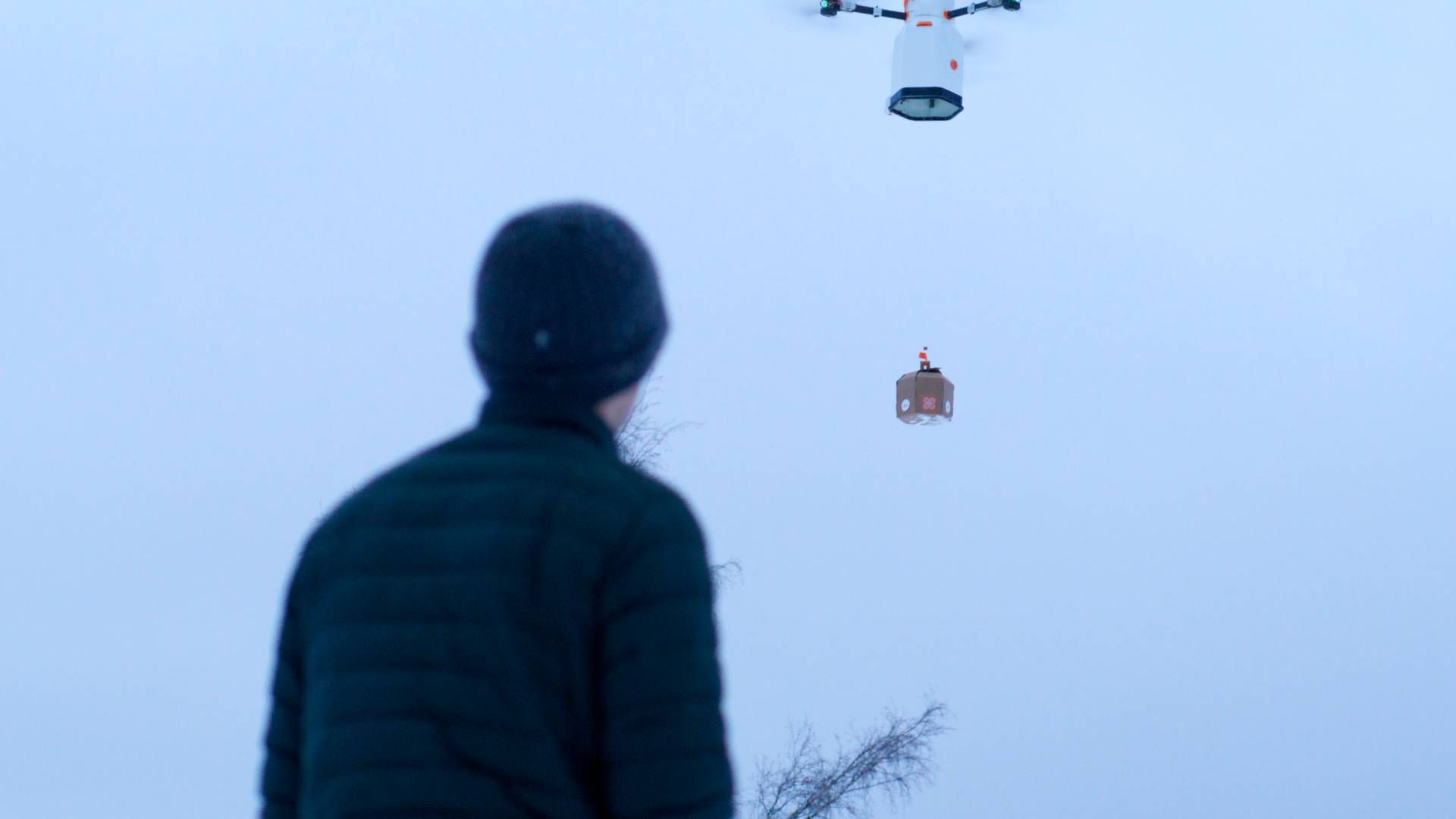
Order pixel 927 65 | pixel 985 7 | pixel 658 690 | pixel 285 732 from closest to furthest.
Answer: pixel 658 690, pixel 285 732, pixel 927 65, pixel 985 7

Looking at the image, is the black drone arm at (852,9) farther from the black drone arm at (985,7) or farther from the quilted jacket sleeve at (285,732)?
the quilted jacket sleeve at (285,732)

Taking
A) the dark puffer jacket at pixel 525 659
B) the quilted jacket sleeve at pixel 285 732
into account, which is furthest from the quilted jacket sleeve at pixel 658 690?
the quilted jacket sleeve at pixel 285 732

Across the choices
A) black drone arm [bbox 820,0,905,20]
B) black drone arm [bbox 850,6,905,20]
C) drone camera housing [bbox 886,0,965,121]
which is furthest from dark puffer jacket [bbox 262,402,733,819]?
black drone arm [bbox 850,6,905,20]

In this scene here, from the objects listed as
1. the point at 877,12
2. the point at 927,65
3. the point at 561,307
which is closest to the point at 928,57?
the point at 927,65

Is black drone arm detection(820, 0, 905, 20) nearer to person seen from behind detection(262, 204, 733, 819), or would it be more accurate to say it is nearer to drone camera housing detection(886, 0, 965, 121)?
drone camera housing detection(886, 0, 965, 121)

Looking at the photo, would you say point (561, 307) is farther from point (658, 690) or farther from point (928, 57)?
point (928, 57)
